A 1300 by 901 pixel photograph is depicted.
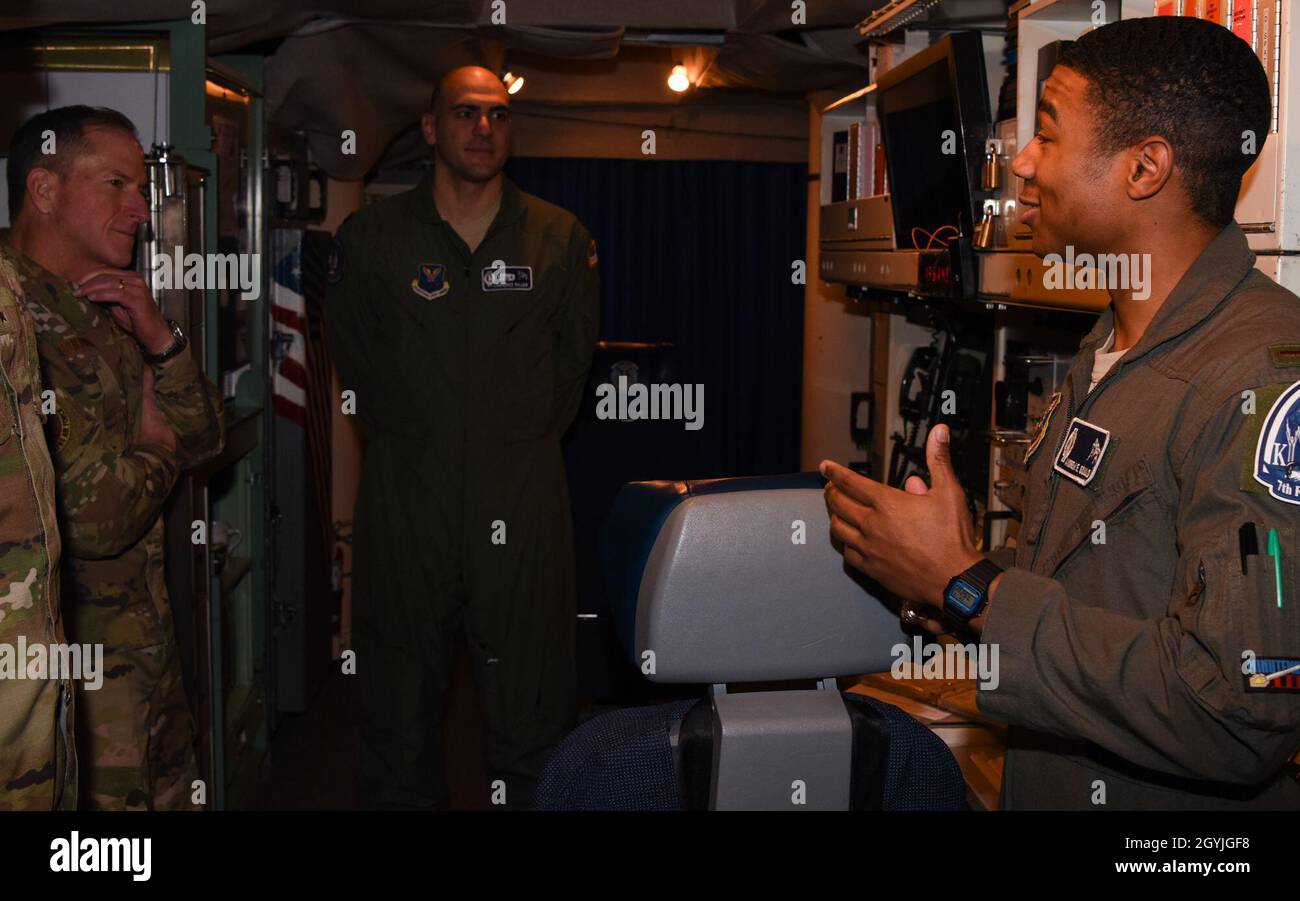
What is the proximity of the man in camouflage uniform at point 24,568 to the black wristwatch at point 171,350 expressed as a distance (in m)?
1.47

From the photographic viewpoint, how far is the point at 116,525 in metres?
2.33

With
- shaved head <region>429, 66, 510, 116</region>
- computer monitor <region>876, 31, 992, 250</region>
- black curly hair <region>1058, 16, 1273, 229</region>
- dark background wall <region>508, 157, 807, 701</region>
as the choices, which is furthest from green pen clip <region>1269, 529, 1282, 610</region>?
dark background wall <region>508, 157, 807, 701</region>

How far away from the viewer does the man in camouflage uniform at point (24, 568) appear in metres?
1.13

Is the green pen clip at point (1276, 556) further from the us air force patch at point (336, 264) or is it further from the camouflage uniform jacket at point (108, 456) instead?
the us air force patch at point (336, 264)

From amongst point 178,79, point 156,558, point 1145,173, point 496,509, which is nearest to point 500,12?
point 178,79

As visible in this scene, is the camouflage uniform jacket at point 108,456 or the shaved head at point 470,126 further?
the shaved head at point 470,126

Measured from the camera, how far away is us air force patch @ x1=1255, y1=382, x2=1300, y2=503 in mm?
1151

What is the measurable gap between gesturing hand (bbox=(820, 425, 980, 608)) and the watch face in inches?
0.7

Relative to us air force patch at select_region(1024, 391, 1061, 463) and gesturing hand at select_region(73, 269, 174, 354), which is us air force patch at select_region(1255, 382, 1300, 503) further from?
gesturing hand at select_region(73, 269, 174, 354)

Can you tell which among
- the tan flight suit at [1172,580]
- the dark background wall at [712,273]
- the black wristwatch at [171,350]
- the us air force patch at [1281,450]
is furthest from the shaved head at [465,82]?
the dark background wall at [712,273]

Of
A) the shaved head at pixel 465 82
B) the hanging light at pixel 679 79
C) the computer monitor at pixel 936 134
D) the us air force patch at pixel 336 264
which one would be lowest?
the us air force patch at pixel 336 264

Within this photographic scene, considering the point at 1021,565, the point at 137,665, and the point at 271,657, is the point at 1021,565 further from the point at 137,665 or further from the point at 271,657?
the point at 271,657

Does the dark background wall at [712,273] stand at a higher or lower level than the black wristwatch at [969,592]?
higher
